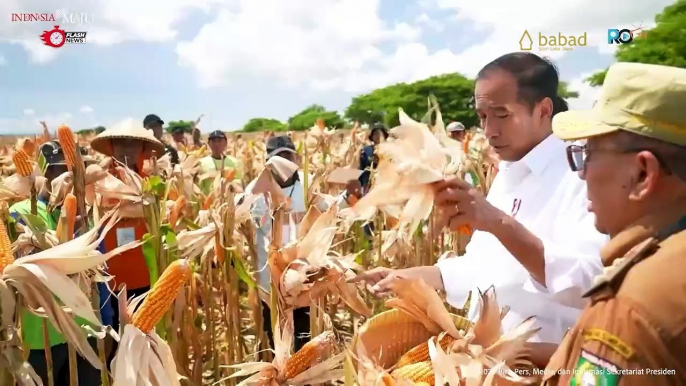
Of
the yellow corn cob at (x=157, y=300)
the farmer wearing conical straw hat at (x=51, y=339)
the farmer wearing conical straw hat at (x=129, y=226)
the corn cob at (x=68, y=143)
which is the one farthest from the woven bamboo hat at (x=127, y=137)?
the yellow corn cob at (x=157, y=300)

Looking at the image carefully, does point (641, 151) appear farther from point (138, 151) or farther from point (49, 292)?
point (138, 151)

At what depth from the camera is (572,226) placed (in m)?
1.60

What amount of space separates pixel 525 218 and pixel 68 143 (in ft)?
4.67

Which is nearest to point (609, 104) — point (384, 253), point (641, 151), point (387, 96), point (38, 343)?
point (641, 151)

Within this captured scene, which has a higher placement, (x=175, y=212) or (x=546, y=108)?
(x=546, y=108)

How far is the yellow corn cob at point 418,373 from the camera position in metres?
1.33

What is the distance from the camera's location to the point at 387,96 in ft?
173

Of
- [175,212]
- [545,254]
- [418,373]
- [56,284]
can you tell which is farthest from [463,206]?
[175,212]

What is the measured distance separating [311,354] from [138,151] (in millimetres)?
2369

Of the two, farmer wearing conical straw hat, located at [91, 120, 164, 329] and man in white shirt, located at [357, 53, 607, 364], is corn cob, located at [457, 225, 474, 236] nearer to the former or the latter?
man in white shirt, located at [357, 53, 607, 364]

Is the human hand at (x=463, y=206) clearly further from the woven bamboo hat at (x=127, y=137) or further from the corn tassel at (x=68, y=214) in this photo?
the woven bamboo hat at (x=127, y=137)

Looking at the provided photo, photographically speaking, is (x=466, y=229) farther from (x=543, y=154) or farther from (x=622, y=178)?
(x=622, y=178)

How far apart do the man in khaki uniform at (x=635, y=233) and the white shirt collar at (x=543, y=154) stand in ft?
2.11

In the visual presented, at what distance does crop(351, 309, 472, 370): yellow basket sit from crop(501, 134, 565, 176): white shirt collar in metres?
0.56
